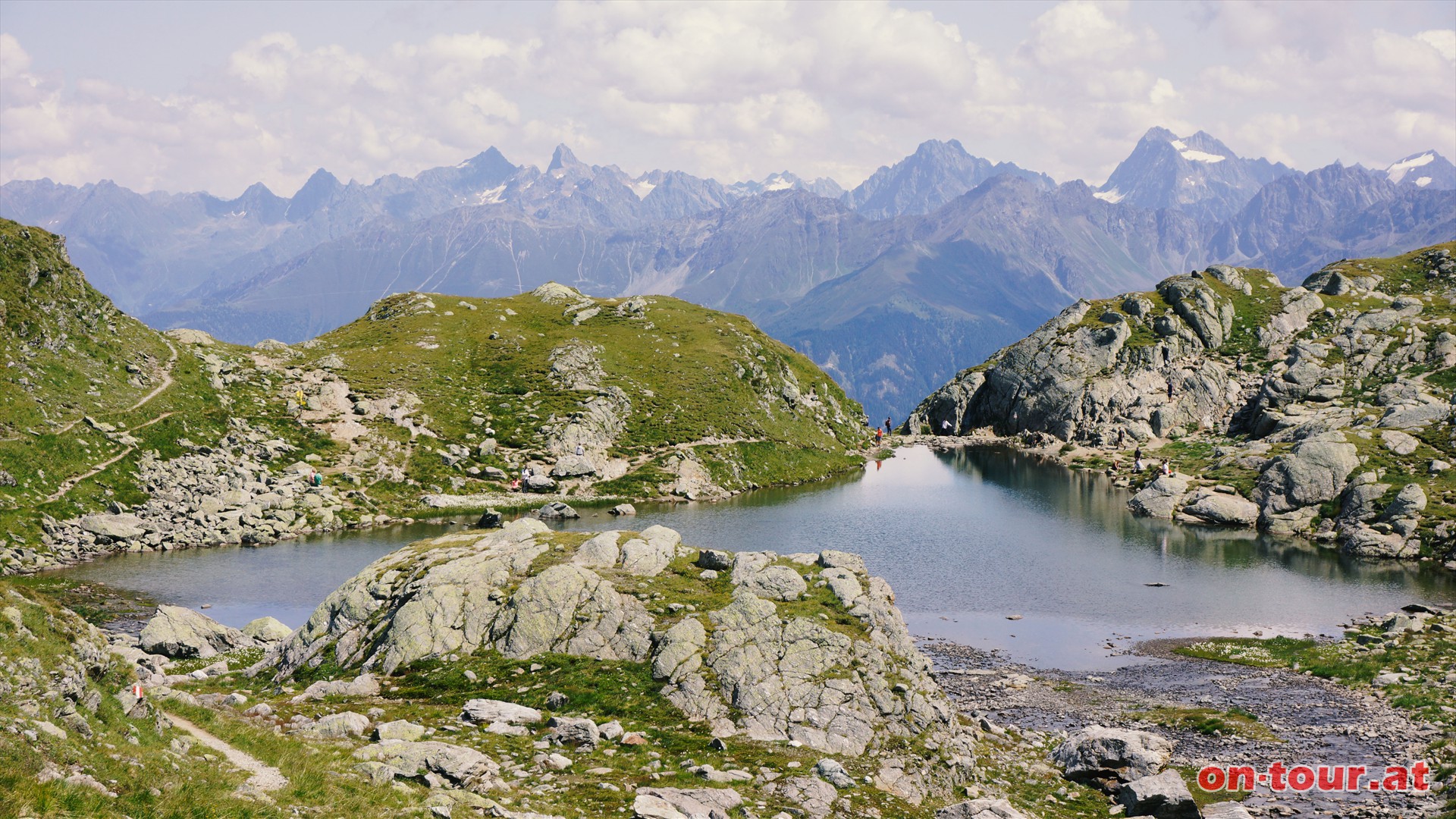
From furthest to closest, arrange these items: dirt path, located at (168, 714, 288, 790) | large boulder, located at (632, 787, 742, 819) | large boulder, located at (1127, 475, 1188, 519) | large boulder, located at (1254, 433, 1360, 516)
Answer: large boulder, located at (1127, 475, 1188, 519) < large boulder, located at (1254, 433, 1360, 516) < large boulder, located at (632, 787, 742, 819) < dirt path, located at (168, 714, 288, 790)

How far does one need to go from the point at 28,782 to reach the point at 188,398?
98699mm

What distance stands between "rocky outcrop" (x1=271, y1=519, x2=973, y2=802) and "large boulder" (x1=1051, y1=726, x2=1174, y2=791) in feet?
15.3

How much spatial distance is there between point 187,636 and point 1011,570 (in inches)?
2751

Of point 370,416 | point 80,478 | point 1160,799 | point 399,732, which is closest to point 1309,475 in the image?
point 1160,799

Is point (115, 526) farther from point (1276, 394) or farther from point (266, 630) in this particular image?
point (1276, 394)

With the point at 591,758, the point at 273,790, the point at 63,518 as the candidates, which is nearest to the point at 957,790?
the point at 591,758

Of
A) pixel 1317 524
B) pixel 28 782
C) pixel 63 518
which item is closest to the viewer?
pixel 28 782

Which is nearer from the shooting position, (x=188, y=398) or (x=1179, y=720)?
(x=1179, y=720)

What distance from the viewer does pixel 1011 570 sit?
87062mm

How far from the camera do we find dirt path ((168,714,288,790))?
75.7 feet

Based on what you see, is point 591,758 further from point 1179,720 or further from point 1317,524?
point 1317,524

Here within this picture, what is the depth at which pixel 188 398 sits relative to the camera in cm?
10238

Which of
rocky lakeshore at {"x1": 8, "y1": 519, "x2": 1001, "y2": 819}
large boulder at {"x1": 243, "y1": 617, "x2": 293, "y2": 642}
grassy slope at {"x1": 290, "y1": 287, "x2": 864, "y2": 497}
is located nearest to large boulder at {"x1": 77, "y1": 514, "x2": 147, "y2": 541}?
grassy slope at {"x1": 290, "y1": 287, "x2": 864, "y2": 497}

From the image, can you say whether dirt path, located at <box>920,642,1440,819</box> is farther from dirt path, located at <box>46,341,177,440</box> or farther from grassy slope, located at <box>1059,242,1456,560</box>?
dirt path, located at <box>46,341,177,440</box>
